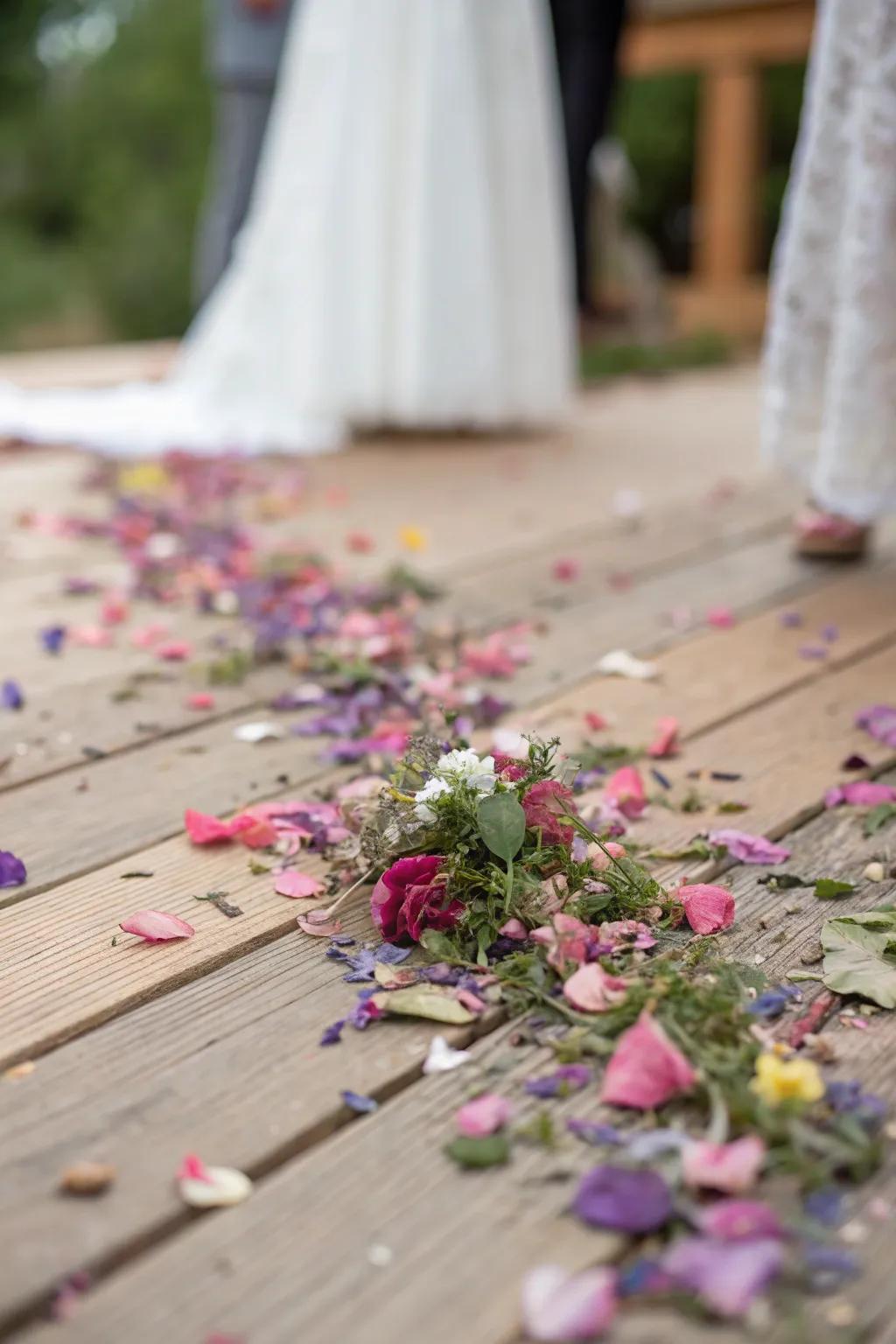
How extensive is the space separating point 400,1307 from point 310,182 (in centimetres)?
276

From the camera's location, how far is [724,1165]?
2.43 ft

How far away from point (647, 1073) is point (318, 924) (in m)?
0.32

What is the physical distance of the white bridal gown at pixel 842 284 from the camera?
1.78 meters

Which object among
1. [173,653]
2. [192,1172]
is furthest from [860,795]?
[173,653]

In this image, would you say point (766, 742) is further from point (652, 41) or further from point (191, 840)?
point (652, 41)

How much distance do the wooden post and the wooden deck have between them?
10.3ft

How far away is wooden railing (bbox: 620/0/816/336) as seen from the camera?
16.0 ft

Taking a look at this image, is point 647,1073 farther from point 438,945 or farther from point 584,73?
point 584,73

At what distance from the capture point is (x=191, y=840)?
1.21 metres

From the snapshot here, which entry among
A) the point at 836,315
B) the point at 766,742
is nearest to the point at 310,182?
the point at 836,315

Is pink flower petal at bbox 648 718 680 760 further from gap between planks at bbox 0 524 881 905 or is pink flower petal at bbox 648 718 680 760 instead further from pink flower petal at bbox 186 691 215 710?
pink flower petal at bbox 186 691 215 710

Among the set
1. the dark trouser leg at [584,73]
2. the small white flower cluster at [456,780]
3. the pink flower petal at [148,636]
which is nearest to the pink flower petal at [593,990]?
the small white flower cluster at [456,780]

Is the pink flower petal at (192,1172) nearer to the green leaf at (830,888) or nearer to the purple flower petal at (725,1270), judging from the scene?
the purple flower petal at (725,1270)

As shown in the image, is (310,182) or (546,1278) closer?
(546,1278)
